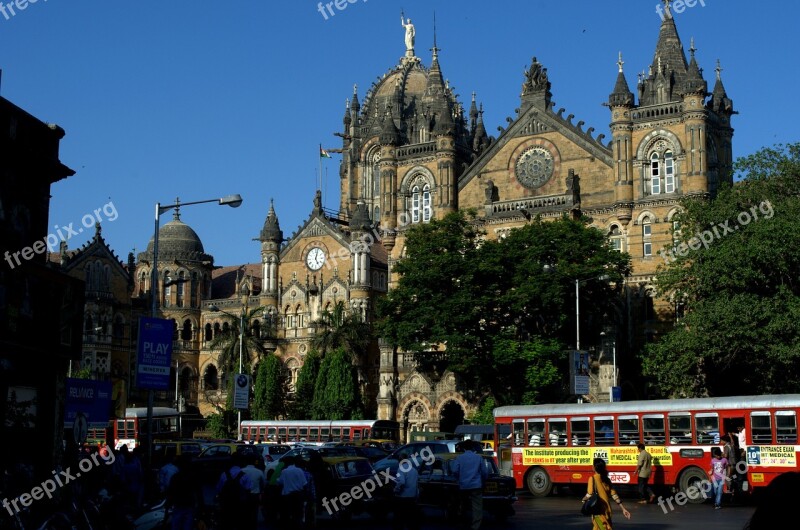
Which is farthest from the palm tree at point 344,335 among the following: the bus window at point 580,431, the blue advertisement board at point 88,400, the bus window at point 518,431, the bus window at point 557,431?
the blue advertisement board at point 88,400

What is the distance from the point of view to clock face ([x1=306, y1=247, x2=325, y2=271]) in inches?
3238

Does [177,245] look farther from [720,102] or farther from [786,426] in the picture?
[786,426]

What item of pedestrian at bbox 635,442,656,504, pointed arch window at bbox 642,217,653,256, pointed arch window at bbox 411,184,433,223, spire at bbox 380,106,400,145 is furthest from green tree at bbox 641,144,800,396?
spire at bbox 380,106,400,145

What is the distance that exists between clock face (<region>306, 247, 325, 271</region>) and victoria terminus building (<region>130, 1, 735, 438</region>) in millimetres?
102

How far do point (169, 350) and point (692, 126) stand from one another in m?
42.8

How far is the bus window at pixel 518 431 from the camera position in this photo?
34.6m

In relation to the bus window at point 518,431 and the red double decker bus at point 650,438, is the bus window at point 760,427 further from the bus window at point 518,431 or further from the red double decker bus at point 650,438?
the bus window at point 518,431

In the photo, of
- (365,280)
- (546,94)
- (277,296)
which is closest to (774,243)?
(546,94)

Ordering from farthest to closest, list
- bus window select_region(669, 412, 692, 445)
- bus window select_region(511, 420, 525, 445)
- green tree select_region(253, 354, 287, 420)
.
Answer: green tree select_region(253, 354, 287, 420) < bus window select_region(511, 420, 525, 445) < bus window select_region(669, 412, 692, 445)

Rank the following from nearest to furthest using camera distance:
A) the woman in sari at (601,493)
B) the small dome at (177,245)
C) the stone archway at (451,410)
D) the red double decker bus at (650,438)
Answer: the woman in sari at (601,493)
the red double decker bus at (650,438)
the stone archway at (451,410)
the small dome at (177,245)

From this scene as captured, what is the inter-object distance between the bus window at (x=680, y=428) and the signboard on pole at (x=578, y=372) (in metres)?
11.2

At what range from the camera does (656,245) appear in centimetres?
6069

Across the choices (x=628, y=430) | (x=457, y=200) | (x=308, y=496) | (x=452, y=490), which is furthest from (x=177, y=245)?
(x=308, y=496)

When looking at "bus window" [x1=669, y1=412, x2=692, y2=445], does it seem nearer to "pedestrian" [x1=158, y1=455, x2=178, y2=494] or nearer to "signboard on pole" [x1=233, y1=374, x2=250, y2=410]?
"signboard on pole" [x1=233, y1=374, x2=250, y2=410]
